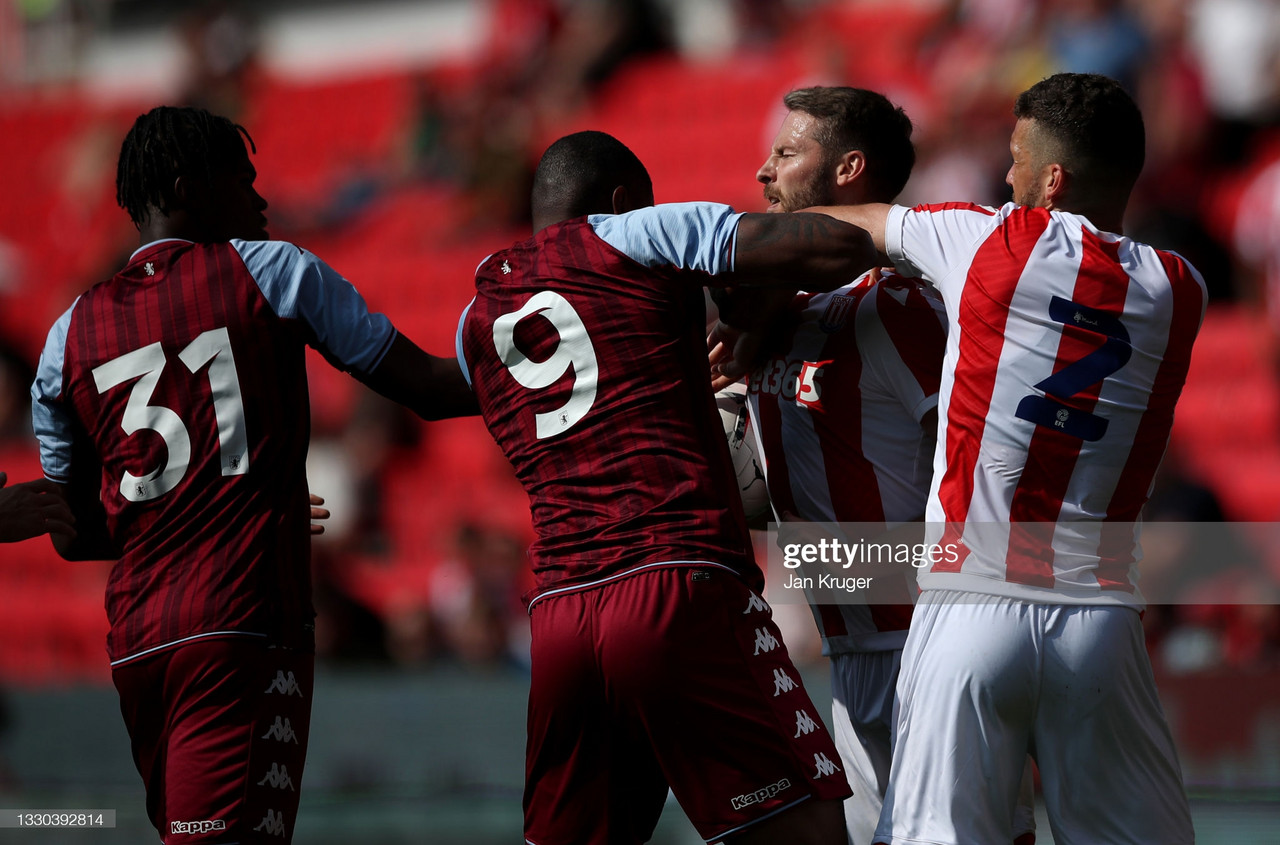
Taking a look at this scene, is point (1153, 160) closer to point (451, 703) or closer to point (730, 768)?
point (451, 703)

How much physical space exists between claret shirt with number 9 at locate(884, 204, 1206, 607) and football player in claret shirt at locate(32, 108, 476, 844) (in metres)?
1.27

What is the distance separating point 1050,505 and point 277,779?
75.2 inches

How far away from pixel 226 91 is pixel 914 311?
14.8 m

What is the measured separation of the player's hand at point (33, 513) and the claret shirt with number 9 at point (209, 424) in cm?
21

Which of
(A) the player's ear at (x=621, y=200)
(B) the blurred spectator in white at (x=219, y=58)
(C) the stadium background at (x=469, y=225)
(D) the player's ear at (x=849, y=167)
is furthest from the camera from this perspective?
(B) the blurred spectator in white at (x=219, y=58)

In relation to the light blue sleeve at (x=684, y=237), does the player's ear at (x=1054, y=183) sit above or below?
above

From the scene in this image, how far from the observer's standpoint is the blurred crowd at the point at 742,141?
8.47m

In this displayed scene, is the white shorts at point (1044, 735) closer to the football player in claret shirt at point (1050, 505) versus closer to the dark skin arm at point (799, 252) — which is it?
the football player in claret shirt at point (1050, 505)

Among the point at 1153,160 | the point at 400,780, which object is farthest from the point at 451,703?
the point at 1153,160

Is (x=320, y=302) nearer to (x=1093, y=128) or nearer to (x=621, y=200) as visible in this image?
(x=621, y=200)

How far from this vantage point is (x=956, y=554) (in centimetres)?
313

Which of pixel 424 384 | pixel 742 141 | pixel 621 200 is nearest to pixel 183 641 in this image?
pixel 424 384

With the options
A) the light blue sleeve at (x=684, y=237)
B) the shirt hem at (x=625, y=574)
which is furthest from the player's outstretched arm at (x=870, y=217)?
the shirt hem at (x=625, y=574)

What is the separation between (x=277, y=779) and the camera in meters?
3.35
